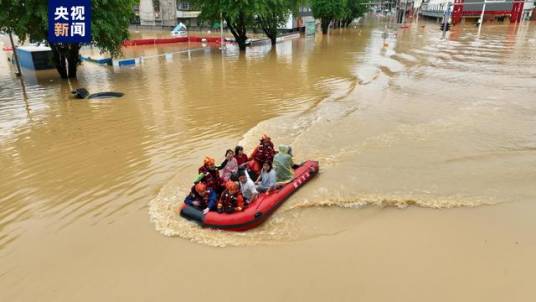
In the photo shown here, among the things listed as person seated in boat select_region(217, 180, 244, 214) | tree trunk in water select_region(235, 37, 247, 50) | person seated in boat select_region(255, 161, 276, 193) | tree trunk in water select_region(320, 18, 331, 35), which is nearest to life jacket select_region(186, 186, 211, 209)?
person seated in boat select_region(217, 180, 244, 214)

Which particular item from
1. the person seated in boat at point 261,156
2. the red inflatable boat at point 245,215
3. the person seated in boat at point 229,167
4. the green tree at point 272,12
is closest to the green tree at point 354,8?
the green tree at point 272,12

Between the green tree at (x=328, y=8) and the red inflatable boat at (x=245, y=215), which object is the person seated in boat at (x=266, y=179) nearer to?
the red inflatable boat at (x=245, y=215)

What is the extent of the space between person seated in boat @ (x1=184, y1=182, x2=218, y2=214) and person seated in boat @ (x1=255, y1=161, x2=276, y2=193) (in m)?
0.97

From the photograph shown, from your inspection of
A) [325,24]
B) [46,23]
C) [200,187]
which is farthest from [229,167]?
[325,24]

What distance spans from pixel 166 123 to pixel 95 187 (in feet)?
15.0

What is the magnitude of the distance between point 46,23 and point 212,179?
14044 millimetres

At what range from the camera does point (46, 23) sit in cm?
1675

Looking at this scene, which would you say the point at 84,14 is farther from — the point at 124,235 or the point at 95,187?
the point at 124,235

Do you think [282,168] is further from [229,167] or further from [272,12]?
[272,12]

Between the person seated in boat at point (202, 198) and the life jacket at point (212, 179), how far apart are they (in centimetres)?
10

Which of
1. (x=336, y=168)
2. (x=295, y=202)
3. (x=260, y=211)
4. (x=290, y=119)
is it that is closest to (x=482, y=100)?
(x=290, y=119)

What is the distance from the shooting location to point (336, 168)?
9406 mm

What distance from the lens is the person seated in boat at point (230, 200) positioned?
7051 millimetres

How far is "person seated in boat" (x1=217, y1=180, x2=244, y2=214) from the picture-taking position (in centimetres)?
705
